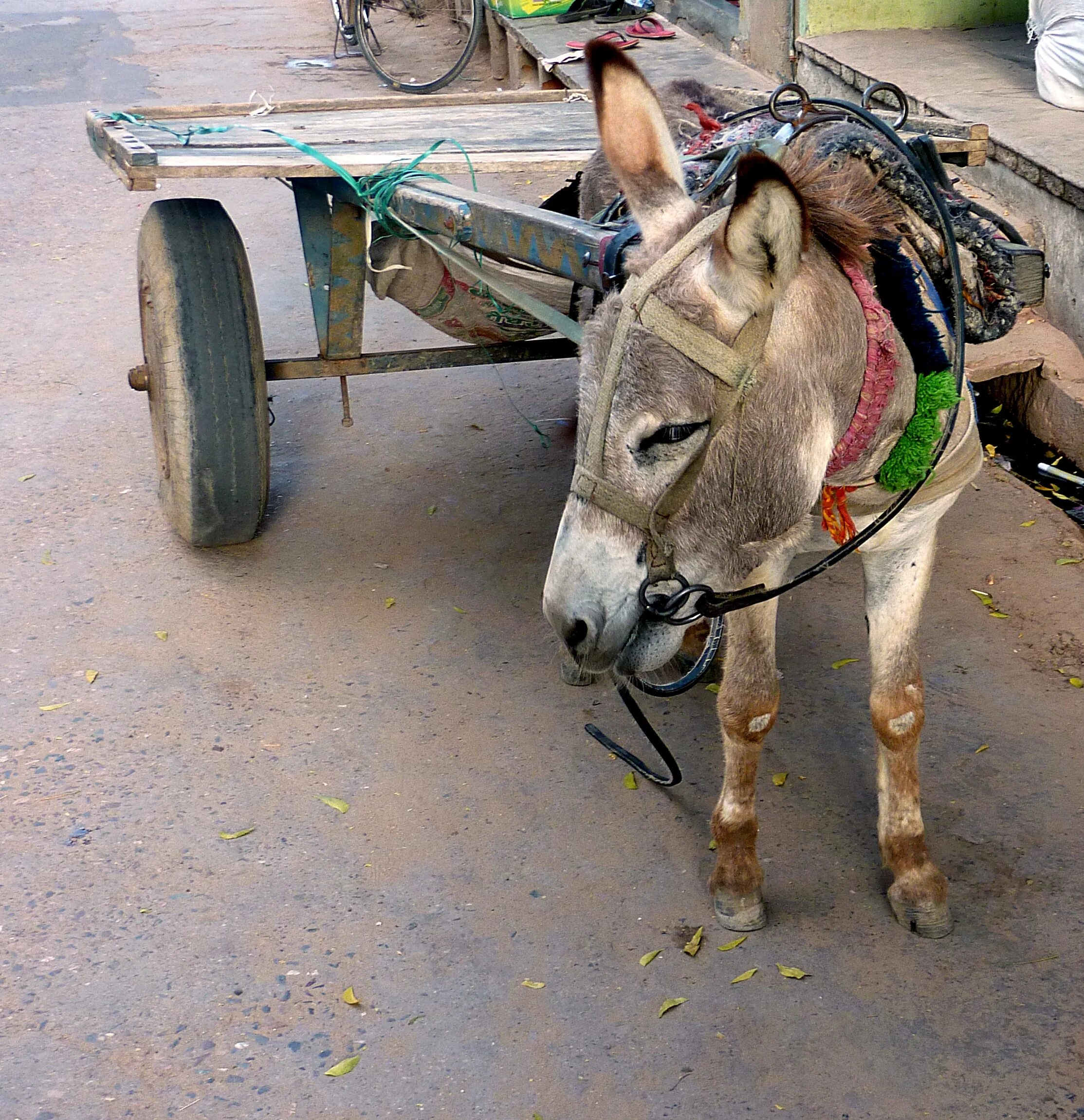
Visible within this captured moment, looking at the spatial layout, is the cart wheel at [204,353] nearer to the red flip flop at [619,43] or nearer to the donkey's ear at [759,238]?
the donkey's ear at [759,238]

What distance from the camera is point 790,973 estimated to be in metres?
2.38

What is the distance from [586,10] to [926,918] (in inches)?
330

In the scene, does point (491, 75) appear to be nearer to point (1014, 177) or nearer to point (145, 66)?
point (145, 66)

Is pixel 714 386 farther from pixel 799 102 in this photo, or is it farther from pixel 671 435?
pixel 799 102

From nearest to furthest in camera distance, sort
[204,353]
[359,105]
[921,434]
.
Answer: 1. [921,434]
2. [204,353]
3. [359,105]

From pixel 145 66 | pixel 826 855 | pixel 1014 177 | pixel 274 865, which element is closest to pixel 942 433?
pixel 826 855

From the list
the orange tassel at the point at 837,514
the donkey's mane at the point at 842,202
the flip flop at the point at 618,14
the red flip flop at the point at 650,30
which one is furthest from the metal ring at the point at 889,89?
the flip flop at the point at 618,14

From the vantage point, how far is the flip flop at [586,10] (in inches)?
358

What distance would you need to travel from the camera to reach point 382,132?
350 centimetres

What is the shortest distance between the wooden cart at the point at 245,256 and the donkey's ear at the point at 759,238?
1.26 meters

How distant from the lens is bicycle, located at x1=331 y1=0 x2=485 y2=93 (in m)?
10.1

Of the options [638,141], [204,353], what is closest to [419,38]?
[204,353]

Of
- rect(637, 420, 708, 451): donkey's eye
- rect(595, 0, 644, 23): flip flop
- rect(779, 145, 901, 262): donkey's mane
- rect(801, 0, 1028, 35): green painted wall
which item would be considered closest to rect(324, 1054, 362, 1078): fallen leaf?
rect(637, 420, 708, 451): donkey's eye

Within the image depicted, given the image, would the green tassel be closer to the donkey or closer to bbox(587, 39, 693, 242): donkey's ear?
the donkey
